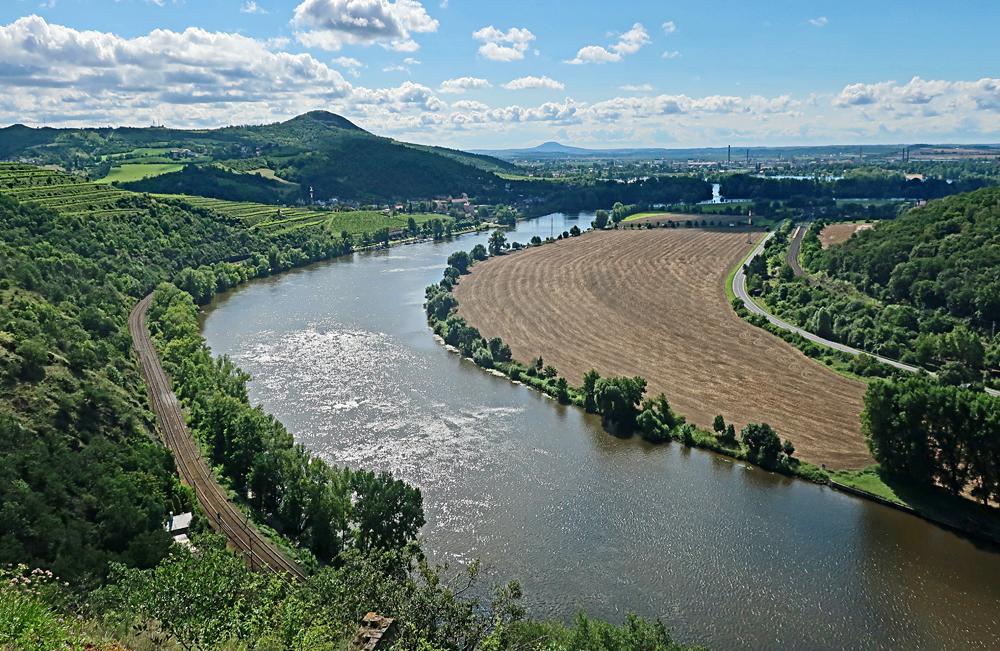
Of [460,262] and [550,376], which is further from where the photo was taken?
[460,262]

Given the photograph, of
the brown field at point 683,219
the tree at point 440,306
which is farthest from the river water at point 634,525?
the brown field at point 683,219

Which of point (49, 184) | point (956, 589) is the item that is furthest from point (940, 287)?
point (49, 184)

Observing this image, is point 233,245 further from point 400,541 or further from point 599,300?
point 400,541

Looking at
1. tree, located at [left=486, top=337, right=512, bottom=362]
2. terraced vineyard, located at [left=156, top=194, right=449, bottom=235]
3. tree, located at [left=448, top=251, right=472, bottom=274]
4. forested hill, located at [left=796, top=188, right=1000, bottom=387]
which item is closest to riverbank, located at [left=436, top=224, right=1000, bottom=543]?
tree, located at [left=486, top=337, right=512, bottom=362]

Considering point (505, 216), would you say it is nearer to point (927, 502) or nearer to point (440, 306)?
point (440, 306)

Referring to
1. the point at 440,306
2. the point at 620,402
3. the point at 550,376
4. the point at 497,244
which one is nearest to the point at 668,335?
the point at 550,376

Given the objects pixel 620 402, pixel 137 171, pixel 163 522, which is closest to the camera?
pixel 163 522

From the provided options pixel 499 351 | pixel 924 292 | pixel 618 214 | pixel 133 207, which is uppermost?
pixel 133 207

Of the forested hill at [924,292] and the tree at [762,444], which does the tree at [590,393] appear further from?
the forested hill at [924,292]
